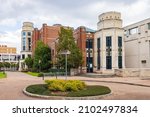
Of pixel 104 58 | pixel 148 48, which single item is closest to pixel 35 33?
pixel 104 58

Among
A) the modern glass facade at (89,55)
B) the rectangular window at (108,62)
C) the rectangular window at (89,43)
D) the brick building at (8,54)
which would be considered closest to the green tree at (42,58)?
the modern glass facade at (89,55)

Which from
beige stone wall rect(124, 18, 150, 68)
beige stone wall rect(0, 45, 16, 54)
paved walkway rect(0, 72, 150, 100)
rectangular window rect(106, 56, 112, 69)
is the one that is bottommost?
paved walkway rect(0, 72, 150, 100)

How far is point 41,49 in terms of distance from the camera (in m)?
60.2

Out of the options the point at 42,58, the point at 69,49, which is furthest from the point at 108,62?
the point at 42,58

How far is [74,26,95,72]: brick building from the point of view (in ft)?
180

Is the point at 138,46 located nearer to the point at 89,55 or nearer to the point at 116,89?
the point at 89,55

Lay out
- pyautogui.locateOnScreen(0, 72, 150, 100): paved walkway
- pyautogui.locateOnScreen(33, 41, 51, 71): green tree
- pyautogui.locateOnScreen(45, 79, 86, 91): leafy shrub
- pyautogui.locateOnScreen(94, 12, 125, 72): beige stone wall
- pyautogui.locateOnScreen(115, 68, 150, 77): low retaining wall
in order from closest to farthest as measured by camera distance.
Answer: pyautogui.locateOnScreen(0, 72, 150, 100): paved walkway → pyautogui.locateOnScreen(45, 79, 86, 91): leafy shrub → pyautogui.locateOnScreen(115, 68, 150, 77): low retaining wall → pyautogui.locateOnScreen(94, 12, 125, 72): beige stone wall → pyautogui.locateOnScreen(33, 41, 51, 71): green tree

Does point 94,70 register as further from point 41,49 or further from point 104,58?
point 41,49

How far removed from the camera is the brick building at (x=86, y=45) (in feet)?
180

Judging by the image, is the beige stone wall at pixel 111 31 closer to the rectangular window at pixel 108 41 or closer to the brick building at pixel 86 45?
the rectangular window at pixel 108 41

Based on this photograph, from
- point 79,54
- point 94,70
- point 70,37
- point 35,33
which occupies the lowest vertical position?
point 94,70

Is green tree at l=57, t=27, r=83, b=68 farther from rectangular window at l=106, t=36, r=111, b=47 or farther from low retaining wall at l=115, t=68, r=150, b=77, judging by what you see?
low retaining wall at l=115, t=68, r=150, b=77

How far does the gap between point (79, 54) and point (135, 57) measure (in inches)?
577

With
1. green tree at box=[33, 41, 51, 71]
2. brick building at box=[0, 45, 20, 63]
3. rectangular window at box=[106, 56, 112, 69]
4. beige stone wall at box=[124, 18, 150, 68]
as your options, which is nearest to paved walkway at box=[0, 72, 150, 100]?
rectangular window at box=[106, 56, 112, 69]
